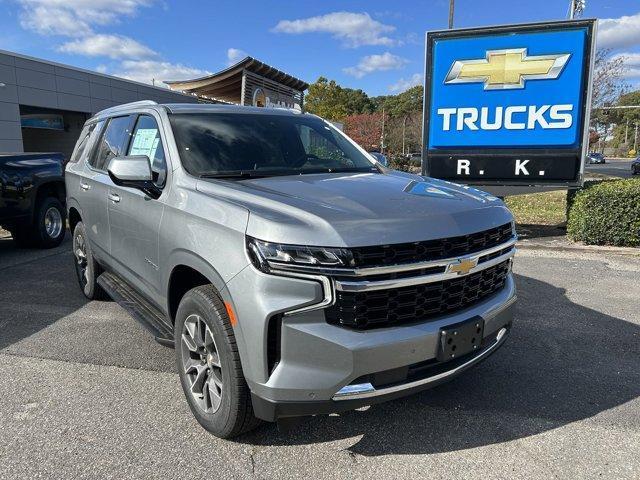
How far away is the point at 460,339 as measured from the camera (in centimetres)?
250

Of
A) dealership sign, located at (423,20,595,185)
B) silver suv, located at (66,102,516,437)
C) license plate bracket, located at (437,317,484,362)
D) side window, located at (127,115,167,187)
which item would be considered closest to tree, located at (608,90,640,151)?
dealership sign, located at (423,20,595,185)

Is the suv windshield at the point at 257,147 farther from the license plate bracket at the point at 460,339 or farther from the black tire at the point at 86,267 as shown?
the black tire at the point at 86,267

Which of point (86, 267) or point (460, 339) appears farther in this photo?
point (86, 267)

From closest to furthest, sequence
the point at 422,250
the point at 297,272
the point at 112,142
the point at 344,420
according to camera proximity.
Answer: the point at 297,272
the point at 422,250
the point at 344,420
the point at 112,142

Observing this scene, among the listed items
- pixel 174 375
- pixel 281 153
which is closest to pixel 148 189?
pixel 281 153

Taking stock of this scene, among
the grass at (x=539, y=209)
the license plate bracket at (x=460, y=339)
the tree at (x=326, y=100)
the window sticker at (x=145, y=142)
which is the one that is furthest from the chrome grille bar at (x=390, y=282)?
the tree at (x=326, y=100)

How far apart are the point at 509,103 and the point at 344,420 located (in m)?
7.39

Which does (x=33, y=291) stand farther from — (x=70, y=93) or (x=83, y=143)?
(x=70, y=93)

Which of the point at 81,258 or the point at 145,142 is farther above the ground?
the point at 145,142

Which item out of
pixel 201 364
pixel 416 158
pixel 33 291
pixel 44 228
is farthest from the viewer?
pixel 416 158

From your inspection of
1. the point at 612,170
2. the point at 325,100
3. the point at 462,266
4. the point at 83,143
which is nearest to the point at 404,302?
the point at 462,266

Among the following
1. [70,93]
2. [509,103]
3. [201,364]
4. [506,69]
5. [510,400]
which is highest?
[70,93]

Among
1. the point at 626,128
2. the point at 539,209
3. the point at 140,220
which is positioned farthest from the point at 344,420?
the point at 626,128

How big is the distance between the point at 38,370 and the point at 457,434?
9.93 feet
